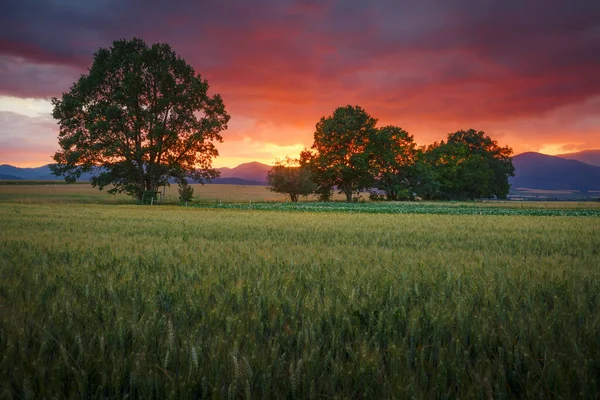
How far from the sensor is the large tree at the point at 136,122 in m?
44.1

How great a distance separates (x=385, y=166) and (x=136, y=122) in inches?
1900

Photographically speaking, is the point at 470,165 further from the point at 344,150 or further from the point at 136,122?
the point at 136,122

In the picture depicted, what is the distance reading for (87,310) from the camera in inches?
125

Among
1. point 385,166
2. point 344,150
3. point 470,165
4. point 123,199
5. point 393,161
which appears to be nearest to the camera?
point 123,199

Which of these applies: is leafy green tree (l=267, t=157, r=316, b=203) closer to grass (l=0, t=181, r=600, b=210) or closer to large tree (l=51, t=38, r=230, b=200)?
grass (l=0, t=181, r=600, b=210)

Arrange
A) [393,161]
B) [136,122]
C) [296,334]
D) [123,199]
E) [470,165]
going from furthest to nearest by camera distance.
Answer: [470,165] < [393,161] < [123,199] < [136,122] < [296,334]

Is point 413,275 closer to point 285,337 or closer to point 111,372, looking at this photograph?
point 285,337

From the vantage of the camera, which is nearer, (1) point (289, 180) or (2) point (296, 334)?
(2) point (296, 334)

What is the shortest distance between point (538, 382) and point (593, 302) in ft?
7.82

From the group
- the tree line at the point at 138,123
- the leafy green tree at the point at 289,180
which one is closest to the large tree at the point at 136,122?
the tree line at the point at 138,123

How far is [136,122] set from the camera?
45.3m

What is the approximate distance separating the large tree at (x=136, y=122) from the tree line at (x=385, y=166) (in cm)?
1752

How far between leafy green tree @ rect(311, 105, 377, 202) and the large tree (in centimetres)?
2244

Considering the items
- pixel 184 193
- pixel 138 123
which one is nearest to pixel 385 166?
pixel 184 193
